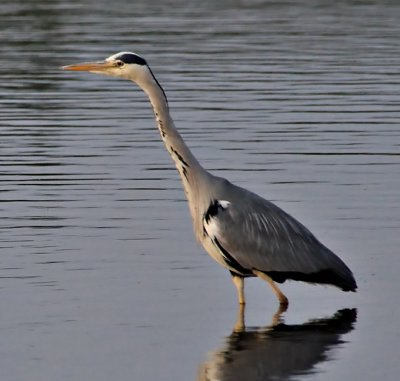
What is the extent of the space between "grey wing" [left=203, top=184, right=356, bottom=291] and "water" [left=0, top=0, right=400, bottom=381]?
0.27m

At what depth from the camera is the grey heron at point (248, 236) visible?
420 inches

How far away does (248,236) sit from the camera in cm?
1071

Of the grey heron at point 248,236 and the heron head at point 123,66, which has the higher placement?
the heron head at point 123,66

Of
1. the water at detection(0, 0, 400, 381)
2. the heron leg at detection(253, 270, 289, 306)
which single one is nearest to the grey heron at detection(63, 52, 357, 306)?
the heron leg at detection(253, 270, 289, 306)

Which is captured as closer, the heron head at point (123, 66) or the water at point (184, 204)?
the water at point (184, 204)

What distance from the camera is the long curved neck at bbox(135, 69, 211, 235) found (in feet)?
35.3

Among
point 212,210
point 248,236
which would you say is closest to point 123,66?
point 212,210

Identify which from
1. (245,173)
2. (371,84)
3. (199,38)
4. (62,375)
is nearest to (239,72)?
(371,84)

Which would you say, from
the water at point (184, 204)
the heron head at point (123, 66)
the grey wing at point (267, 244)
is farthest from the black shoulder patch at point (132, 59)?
the water at point (184, 204)

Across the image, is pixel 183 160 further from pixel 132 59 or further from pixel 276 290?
pixel 276 290

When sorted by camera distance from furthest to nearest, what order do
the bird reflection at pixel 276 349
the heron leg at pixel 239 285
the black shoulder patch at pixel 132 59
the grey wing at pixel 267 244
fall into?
the black shoulder patch at pixel 132 59
the heron leg at pixel 239 285
the grey wing at pixel 267 244
the bird reflection at pixel 276 349

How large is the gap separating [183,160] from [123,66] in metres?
0.84

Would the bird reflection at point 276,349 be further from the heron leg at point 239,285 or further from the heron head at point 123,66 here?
the heron head at point 123,66

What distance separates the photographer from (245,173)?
51.4ft
